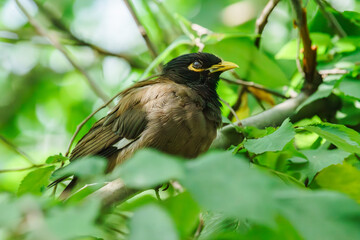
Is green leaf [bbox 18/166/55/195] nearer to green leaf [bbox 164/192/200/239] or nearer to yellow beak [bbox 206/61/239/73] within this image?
green leaf [bbox 164/192/200/239]

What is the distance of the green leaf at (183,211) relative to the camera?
0.97 m

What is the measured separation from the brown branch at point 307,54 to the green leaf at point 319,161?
2.88 ft

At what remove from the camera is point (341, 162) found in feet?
6.55

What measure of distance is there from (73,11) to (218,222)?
15.7 feet

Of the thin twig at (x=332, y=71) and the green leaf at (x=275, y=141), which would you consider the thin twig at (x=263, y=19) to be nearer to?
the thin twig at (x=332, y=71)

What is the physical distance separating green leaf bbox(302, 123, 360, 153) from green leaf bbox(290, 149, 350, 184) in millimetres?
231

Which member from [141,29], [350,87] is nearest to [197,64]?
[141,29]

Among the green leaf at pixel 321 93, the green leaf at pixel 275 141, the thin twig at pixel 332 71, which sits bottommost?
the thin twig at pixel 332 71

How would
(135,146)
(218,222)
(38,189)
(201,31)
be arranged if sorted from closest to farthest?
(218,222) → (38,189) → (135,146) → (201,31)

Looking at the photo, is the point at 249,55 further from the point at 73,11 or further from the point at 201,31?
the point at 73,11

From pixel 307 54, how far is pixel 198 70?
31.6 inches

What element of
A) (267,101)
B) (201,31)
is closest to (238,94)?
(267,101)

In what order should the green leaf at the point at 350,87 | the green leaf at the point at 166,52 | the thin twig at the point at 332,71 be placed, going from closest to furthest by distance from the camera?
the green leaf at the point at 350,87 → the green leaf at the point at 166,52 → the thin twig at the point at 332,71

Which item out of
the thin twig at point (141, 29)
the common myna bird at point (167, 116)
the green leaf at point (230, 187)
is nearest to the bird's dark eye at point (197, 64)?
the common myna bird at point (167, 116)
